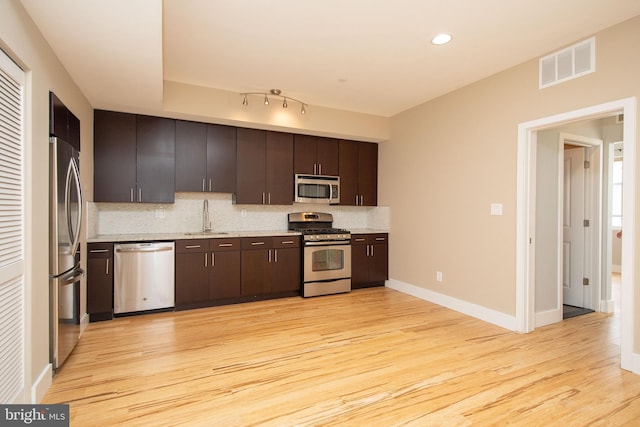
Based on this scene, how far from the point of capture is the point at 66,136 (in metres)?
2.64

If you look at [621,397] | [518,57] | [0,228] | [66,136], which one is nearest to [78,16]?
[66,136]

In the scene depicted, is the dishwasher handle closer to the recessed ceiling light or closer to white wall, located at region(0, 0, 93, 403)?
white wall, located at region(0, 0, 93, 403)

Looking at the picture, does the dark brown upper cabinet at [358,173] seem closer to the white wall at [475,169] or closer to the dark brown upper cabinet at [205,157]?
the white wall at [475,169]

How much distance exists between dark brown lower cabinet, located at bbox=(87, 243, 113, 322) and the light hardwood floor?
0.16m

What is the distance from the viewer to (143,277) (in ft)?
12.4

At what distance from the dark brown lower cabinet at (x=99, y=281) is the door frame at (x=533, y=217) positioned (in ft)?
14.3

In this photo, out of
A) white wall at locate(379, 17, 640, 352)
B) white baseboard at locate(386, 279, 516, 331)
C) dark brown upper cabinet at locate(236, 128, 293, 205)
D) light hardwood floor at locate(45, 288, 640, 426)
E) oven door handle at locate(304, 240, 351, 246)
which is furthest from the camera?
oven door handle at locate(304, 240, 351, 246)

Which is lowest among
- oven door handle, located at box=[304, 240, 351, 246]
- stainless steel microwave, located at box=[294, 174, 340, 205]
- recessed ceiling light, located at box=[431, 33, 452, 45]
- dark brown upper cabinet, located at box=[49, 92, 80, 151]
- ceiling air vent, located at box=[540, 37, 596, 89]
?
oven door handle, located at box=[304, 240, 351, 246]

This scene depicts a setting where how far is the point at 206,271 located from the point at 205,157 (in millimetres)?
1500

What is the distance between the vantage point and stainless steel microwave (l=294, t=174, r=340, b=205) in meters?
5.01

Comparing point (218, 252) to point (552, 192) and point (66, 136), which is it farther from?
point (552, 192)

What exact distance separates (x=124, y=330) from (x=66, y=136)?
1946 mm

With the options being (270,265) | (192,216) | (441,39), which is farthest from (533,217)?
(192,216)
